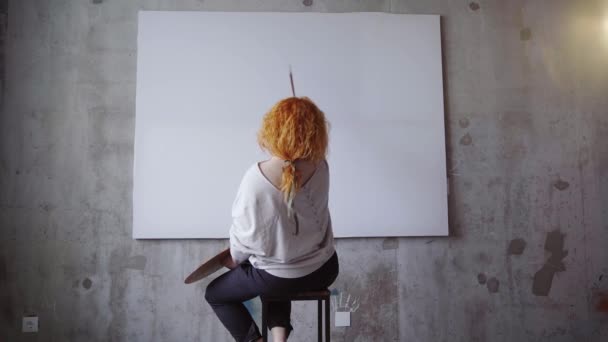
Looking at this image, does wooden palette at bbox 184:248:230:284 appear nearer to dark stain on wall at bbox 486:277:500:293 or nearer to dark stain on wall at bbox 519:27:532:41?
dark stain on wall at bbox 486:277:500:293

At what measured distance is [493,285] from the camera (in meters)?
2.49

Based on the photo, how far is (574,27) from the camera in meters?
2.66

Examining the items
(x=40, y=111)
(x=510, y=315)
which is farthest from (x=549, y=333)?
(x=40, y=111)

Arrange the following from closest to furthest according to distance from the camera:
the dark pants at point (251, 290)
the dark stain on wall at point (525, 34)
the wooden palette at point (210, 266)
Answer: the dark pants at point (251, 290) → the wooden palette at point (210, 266) → the dark stain on wall at point (525, 34)

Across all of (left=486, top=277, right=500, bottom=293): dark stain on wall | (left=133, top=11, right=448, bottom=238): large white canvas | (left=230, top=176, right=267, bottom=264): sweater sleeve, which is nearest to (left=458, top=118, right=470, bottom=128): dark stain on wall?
(left=133, top=11, right=448, bottom=238): large white canvas

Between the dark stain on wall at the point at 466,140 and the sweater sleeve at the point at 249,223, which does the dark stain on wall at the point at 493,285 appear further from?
the sweater sleeve at the point at 249,223

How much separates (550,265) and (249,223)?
6.78 feet

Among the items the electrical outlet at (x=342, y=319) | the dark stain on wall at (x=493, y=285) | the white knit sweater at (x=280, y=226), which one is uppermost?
the white knit sweater at (x=280, y=226)

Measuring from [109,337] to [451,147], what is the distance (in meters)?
2.38

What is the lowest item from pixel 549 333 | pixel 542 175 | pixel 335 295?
pixel 549 333

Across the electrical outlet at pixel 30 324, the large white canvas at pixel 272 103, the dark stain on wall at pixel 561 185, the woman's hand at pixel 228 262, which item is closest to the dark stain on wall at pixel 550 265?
the dark stain on wall at pixel 561 185

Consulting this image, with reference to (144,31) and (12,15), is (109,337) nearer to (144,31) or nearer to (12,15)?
(144,31)

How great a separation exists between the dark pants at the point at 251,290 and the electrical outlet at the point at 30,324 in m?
1.36

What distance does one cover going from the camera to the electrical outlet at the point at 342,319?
243 centimetres
